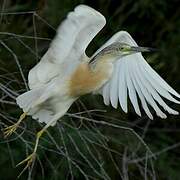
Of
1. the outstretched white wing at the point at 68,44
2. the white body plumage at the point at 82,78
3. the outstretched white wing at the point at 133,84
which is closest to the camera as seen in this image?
the outstretched white wing at the point at 68,44

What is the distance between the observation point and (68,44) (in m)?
2.95

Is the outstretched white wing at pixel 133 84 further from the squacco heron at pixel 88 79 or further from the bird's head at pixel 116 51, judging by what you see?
the bird's head at pixel 116 51

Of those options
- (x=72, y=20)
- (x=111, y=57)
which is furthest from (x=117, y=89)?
(x=72, y=20)

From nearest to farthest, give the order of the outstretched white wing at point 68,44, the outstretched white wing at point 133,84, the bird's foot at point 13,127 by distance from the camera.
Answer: the outstretched white wing at point 68,44
the bird's foot at point 13,127
the outstretched white wing at point 133,84

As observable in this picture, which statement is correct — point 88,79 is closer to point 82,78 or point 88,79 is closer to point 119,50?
point 82,78

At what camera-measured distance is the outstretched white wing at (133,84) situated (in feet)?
11.1

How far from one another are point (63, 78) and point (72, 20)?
452 mm

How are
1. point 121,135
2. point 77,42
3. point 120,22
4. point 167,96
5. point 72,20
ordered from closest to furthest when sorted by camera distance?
point 72,20 → point 77,42 → point 167,96 → point 121,135 → point 120,22

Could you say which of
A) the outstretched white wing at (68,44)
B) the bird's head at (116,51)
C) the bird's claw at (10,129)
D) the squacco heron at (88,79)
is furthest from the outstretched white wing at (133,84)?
the bird's claw at (10,129)

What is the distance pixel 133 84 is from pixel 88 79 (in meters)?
0.21

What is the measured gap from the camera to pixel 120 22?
17.5ft

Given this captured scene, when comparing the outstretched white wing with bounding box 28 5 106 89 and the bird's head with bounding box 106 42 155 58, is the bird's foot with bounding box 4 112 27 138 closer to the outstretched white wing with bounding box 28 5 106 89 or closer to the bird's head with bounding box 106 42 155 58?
the outstretched white wing with bounding box 28 5 106 89

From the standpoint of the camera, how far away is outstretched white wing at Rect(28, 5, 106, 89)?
114 inches

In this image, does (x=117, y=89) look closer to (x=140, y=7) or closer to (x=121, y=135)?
(x=121, y=135)
